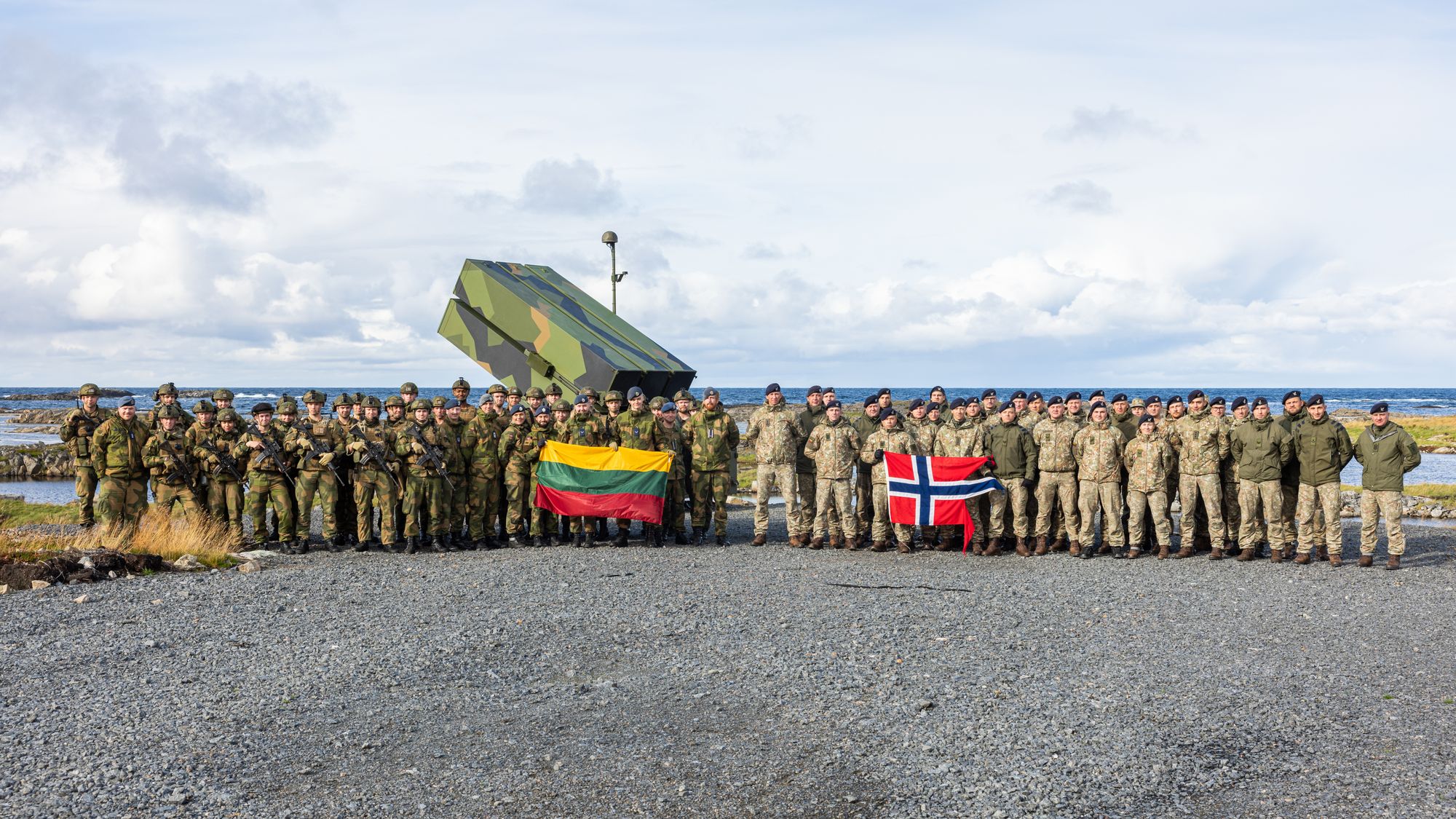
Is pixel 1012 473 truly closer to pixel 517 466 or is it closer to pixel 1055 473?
pixel 1055 473

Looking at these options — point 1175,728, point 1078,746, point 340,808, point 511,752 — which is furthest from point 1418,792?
point 340,808

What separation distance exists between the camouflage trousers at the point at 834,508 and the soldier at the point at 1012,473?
5.44 ft

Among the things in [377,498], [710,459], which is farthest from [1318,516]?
[377,498]

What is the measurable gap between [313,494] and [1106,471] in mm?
9121

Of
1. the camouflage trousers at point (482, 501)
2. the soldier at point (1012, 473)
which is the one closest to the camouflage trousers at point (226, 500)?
the camouflage trousers at point (482, 501)

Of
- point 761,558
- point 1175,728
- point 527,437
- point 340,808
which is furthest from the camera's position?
point 527,437

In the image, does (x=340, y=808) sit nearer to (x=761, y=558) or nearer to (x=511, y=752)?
(x=511, y=752)

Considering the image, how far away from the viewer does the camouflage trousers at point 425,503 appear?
38.9ft

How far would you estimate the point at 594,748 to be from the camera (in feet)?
18.5

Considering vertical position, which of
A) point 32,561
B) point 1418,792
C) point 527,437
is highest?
point 527,437

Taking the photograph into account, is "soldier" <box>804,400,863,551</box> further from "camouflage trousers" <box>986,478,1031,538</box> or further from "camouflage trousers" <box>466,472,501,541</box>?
"camouflage trousers" <box>466,472,501,541</box>

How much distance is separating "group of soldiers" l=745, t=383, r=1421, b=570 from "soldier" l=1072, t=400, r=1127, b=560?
0.05ft

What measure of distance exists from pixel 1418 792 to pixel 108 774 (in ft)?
21.7

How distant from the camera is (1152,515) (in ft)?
38.3
